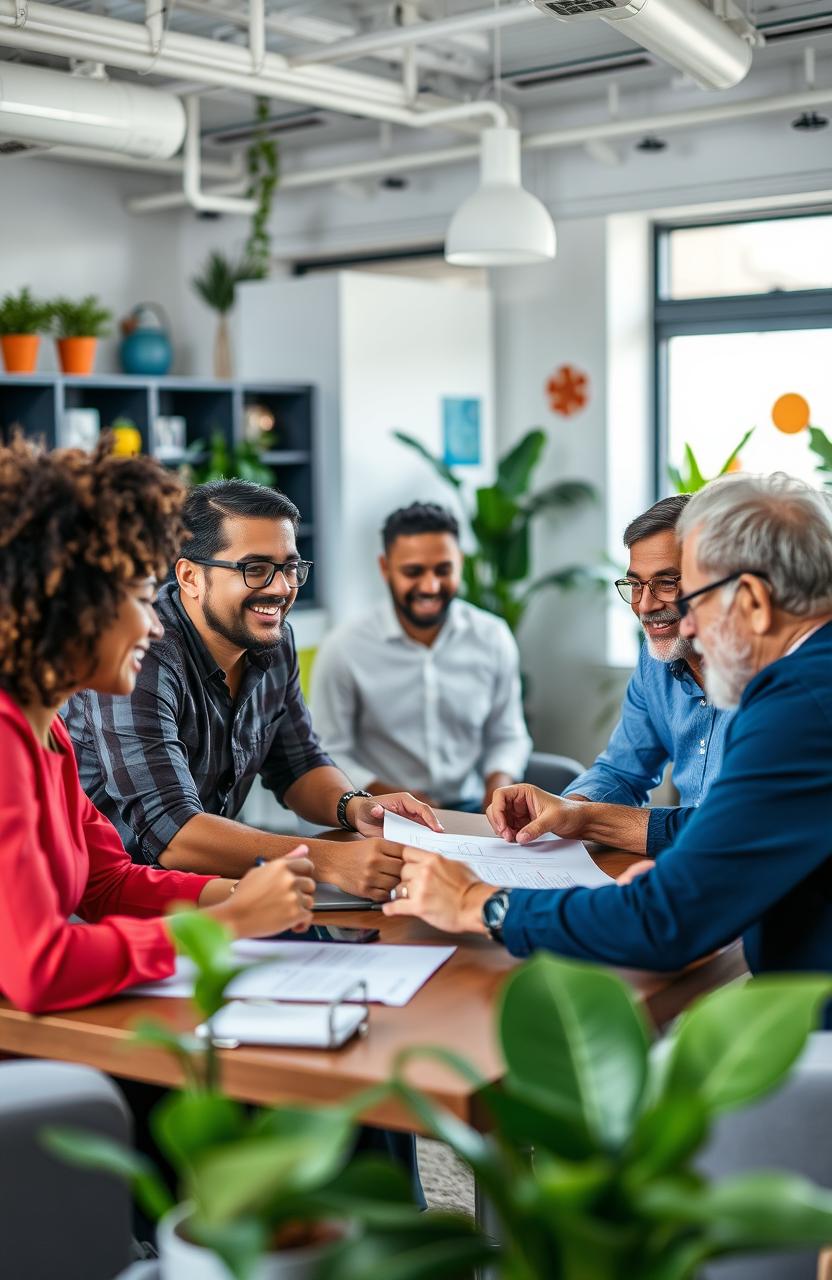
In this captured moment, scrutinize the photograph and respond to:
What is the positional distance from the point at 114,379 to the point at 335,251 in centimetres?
172

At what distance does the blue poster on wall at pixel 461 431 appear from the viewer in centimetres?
620

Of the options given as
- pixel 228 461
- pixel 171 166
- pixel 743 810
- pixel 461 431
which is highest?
pixel 171 166

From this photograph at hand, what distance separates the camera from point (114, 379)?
5.63m

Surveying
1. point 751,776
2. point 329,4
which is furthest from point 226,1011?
point 329,4

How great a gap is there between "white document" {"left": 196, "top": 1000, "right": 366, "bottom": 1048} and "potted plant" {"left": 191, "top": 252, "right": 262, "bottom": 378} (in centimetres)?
550

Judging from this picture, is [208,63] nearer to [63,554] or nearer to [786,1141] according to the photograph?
[63,554]

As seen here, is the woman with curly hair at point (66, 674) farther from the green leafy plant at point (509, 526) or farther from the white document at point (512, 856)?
the green leafy plant at point (509, 526)

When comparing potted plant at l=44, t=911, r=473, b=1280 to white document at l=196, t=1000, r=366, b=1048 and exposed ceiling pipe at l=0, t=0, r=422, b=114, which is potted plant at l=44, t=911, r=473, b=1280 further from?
exposed ceiling pipe at l=0, t=0, r=422, b=114

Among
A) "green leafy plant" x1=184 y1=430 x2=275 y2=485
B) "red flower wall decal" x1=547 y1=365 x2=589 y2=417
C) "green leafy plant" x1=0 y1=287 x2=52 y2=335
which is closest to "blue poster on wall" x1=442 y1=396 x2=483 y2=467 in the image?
"red flower wall decal" x1=547 y1=365 x2=589 y2=417

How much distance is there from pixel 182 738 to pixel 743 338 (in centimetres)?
419

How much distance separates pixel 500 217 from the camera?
13.7 feet

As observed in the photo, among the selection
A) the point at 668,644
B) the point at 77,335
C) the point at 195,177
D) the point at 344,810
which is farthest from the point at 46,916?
the point at 195,177

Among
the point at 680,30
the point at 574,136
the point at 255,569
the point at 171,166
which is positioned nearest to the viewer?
the point at 255,569

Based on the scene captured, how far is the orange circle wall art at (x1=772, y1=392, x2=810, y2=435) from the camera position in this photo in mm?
5902
